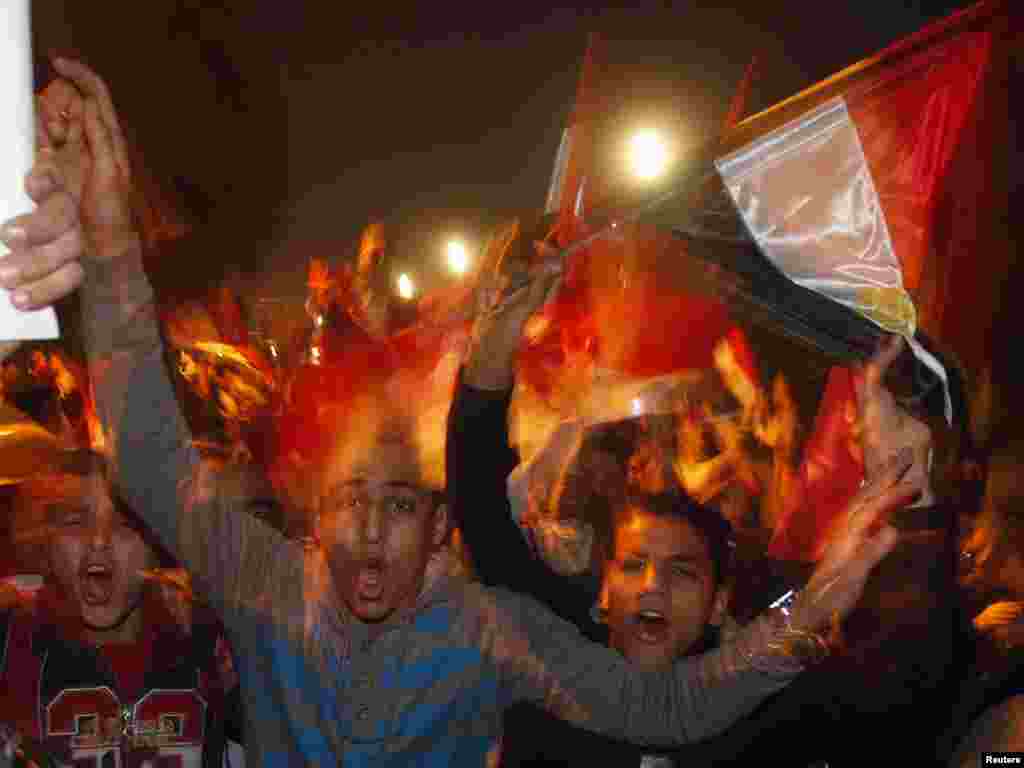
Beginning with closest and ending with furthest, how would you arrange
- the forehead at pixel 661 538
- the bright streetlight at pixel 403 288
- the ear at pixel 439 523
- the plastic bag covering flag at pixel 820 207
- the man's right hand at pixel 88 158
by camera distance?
the man's right hand at pixel 88 158
the ear at pixel 439 523
the forehead at pixel 661 538
the plastic bag covering flag at pixel 820 207
the bright streetlight at pixel 403 288

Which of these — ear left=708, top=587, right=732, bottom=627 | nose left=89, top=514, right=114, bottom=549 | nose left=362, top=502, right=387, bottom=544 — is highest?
nose left=362, top=502, right=387, bottom=544

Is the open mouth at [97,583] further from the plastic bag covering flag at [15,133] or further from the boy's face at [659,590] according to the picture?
the plastic bag covering flag at [15,133]

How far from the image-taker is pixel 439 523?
2.39 m

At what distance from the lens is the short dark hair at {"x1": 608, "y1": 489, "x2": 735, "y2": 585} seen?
254 centimetres

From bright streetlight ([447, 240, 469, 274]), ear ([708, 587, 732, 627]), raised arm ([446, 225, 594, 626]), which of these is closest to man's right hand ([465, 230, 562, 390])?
raised arm ([446, 225, 594, 626])

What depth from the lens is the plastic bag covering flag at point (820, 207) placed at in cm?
300

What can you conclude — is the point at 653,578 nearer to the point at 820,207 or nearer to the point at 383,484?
the point at 383,484

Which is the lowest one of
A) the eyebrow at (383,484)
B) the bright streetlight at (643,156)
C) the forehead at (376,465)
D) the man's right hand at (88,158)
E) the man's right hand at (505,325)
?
the eyebrow at (383,484)

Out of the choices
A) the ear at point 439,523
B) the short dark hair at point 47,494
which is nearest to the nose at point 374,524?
the ear at point 439,523

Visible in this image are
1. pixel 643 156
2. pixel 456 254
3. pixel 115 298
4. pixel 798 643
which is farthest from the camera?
pixel 456 254

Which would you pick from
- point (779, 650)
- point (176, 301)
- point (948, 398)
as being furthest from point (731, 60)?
point (779, 650)

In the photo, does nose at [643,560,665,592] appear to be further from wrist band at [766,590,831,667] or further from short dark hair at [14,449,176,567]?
short dark hair at [14,449,176,567]

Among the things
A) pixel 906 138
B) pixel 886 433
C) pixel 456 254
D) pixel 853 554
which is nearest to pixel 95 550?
pixel 853 554

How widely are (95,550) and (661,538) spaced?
4.36 feet
